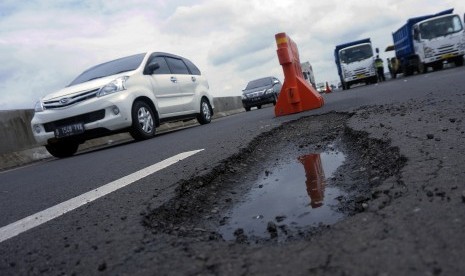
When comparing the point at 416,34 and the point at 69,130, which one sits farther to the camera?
the point at 416,34

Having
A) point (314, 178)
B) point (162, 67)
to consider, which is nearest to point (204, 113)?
point (162, 67)

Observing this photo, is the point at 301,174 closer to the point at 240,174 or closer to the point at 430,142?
the point at 240,174

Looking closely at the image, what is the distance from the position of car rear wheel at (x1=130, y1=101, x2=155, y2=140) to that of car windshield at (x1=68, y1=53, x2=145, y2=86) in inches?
29.6

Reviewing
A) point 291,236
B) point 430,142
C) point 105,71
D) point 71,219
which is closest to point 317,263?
point 291,236

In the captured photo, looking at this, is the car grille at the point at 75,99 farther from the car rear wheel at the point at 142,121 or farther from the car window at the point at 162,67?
the car window at the point at 162,67

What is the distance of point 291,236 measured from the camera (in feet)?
5.82

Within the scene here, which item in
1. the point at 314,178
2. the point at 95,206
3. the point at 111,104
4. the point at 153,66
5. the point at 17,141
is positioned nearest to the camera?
the point at 95,206

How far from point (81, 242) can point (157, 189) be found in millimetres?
953

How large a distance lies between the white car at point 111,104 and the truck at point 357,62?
1631cm

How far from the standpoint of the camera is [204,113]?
10484 millimetres

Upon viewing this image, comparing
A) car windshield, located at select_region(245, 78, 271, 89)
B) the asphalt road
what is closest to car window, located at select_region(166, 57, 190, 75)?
the asphalt road

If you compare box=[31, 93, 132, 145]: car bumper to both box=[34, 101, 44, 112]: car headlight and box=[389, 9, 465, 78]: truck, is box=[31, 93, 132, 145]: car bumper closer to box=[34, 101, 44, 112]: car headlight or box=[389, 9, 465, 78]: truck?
box=[34, 101, 44, 112]: car headlight

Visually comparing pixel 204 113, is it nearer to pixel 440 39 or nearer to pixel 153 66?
pixel 153 66

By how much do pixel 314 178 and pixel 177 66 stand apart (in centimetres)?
705
